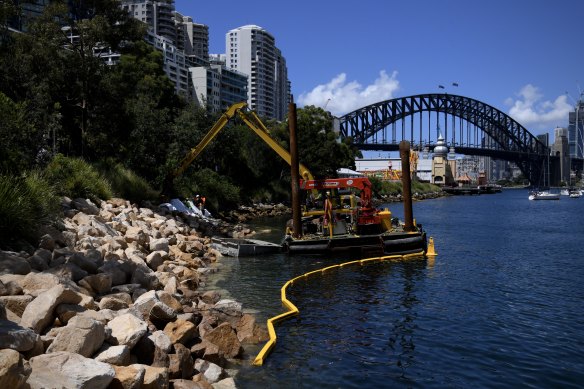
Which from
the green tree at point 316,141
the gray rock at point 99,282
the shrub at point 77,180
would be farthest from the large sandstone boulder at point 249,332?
the green tree at point 316,141

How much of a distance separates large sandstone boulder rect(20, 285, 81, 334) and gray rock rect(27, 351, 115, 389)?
150cm

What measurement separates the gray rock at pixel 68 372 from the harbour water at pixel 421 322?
3.39 metres

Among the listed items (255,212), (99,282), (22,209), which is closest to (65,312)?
(99,282)

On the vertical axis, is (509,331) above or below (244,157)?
below

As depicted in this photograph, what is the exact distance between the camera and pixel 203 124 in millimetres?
54219

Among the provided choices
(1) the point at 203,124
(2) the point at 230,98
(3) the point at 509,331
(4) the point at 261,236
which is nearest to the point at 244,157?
(1) the point at 203,124

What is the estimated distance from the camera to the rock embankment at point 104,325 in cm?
738

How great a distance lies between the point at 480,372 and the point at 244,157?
5539 centimetres

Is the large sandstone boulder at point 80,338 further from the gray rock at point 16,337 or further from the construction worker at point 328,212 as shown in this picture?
the construction worker at point 328,212

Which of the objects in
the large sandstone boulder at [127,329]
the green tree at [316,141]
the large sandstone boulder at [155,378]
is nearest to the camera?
the large sandstone boulder at [155,378]

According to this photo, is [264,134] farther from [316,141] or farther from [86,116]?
[316,141]

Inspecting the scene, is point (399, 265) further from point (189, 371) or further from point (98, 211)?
point (189, 371)

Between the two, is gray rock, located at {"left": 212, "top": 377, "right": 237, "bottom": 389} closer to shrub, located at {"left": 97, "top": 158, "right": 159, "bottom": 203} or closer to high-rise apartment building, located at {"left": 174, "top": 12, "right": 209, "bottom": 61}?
shrub, located at {"left": 97, "top": 158, "right": 159, "bottom": 203}

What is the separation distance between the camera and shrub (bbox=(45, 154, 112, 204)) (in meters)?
24.3
